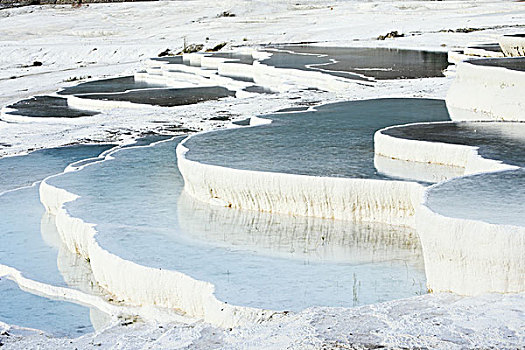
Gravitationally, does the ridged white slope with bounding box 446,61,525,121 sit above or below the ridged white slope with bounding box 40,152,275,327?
above

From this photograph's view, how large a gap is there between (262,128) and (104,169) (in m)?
1.68

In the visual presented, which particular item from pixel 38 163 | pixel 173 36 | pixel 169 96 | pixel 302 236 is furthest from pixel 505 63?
pixel 173 36

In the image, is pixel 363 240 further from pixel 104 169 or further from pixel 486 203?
pixel 104 169

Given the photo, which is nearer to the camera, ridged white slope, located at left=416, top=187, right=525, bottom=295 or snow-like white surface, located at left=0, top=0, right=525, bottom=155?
ridged white slope, located at left=416, top=187, right=525, bottom=295

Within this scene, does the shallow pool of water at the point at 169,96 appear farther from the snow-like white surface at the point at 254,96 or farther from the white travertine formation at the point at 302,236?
the white travertine formation at the point at 302,236

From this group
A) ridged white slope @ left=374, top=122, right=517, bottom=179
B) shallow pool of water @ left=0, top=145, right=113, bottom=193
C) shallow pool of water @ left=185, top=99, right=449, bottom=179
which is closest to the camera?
ridged white slope @ left=374, top=122, right=517, bottom=179

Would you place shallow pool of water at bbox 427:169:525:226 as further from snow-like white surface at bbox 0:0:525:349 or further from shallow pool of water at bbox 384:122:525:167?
shallow pool of water at bbox 384:122:525:167

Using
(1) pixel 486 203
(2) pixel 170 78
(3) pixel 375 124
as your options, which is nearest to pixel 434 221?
(1) pixel 486 203

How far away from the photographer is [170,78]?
16.9 meters

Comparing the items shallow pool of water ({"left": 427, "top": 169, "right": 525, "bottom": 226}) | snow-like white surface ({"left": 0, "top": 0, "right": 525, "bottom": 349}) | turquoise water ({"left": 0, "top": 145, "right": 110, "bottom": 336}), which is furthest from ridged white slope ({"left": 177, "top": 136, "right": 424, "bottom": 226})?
snow-like white surface ({"left": 0, "top": 0, "right": 525, "bottom": 349})

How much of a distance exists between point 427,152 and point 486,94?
2.74 metres

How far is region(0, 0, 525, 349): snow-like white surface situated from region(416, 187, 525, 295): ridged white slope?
0.11m

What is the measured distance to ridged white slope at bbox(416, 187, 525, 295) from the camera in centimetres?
421

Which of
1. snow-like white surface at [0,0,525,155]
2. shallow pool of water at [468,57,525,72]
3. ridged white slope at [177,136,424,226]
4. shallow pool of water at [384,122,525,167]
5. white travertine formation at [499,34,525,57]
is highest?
shallow pool of water at [468,57,525,72]
